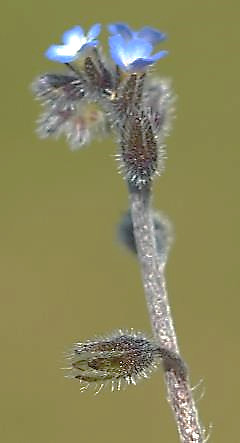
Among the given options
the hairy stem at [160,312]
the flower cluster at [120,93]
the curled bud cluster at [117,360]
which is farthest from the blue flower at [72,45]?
the curled bud cluster at [117,360]

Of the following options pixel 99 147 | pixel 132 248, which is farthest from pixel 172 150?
pixel 132 248

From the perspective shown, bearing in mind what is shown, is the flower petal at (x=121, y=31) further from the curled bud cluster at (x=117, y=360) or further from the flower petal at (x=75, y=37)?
the curled bud cluster at (x=117, y=360)

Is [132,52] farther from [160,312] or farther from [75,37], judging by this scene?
[160,312]

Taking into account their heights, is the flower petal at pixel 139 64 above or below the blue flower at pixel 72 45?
below

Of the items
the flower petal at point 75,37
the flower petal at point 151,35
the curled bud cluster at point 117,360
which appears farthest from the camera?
the flower petal at point 75,37

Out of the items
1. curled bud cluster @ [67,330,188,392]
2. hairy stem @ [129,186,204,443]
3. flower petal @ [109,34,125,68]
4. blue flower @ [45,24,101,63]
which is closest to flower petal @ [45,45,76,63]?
blue flower @ [45,24,101,63]

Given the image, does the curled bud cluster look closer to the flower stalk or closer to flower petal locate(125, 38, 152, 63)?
the flower stalk

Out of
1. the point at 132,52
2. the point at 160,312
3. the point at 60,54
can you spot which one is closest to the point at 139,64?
the point at 132,52

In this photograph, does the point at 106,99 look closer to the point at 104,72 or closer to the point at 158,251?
the point at 104,72
